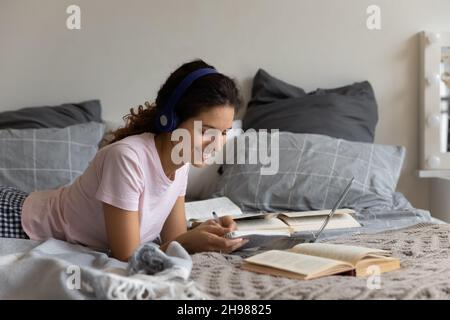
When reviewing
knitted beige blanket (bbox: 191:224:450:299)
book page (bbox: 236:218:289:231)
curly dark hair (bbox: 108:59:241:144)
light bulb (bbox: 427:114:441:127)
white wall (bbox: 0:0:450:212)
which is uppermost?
white wall (bbox: 0:0:450:212)

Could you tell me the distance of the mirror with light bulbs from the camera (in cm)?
245

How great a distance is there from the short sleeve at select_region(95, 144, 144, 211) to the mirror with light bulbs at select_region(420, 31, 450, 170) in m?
1.55

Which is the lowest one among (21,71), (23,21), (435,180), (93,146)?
(435,180)

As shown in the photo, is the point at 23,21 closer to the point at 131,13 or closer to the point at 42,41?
the point at 42,41

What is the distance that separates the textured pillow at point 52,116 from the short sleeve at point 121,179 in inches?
42.9

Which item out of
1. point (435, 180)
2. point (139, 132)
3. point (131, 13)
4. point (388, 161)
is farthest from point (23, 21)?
point (435, 180)

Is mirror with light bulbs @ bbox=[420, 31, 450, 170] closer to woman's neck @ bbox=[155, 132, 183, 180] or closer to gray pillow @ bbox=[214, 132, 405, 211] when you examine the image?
gray pillow @ bbox=[214, 132, 405, 211]

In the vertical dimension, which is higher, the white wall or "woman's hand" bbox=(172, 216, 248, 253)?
the white wall

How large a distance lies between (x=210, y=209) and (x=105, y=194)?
63cm

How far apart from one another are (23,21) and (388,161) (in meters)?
1.63

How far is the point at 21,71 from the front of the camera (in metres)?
2.54

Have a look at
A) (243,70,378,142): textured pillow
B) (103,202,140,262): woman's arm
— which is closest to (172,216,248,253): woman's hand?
(103,202,140,262): woman's arm

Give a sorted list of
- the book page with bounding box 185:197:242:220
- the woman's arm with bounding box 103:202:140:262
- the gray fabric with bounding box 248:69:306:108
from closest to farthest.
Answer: the woman's arm with bounding box 103:202:140:262 → the book page with bounding box 185:197:242:220 → the gray fabric with bounding box 248:69:306:108
